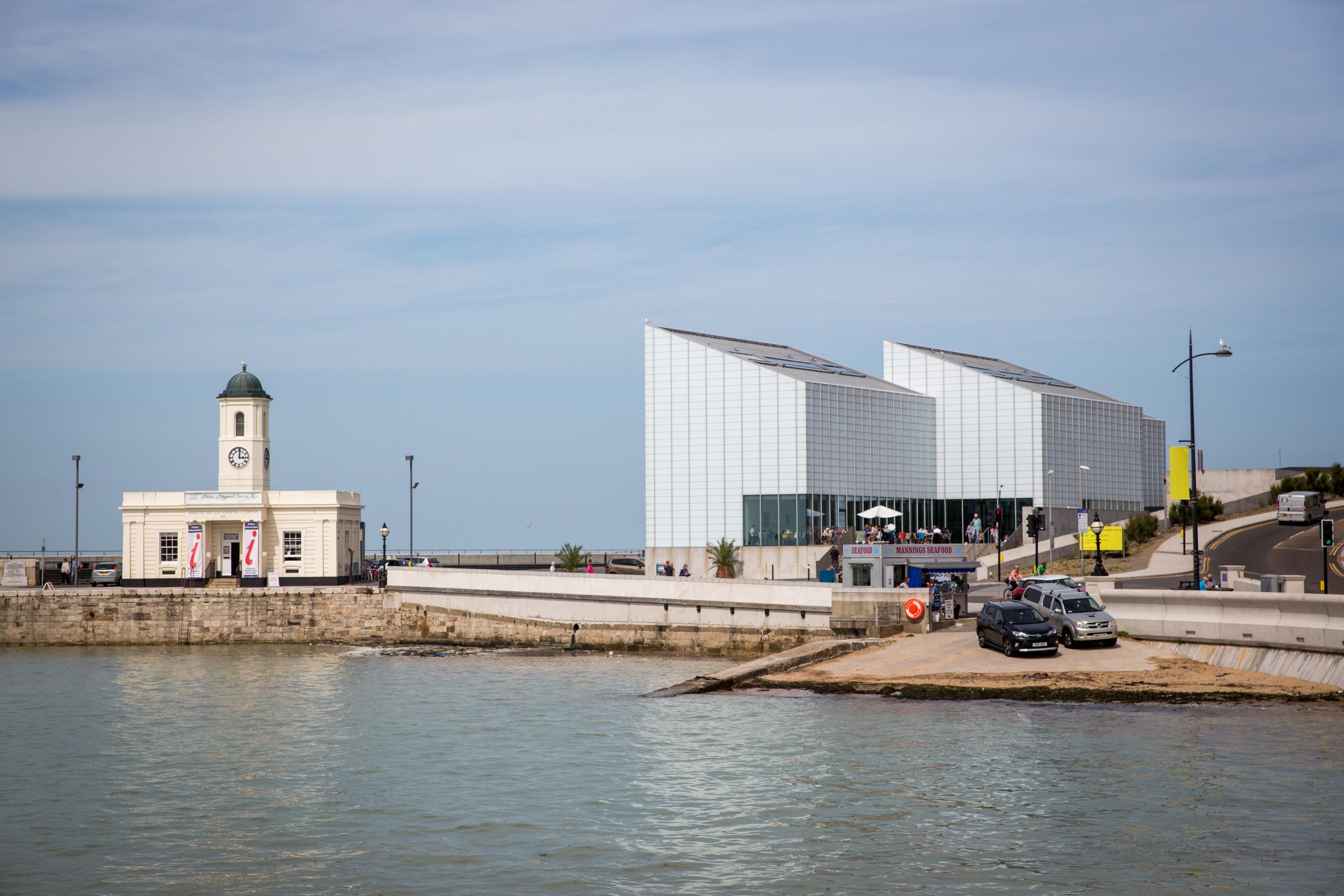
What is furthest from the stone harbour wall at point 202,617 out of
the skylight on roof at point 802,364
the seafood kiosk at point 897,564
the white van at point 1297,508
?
the white van at point 1297,508

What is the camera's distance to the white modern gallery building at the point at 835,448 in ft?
245

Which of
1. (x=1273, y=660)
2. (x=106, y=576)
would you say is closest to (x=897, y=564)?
(x=1273, y=660)

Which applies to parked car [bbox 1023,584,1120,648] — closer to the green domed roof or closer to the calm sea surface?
the calm sea surface

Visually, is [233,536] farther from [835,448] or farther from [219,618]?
[835,448]

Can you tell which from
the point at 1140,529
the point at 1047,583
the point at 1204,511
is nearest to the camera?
the point at 1047,583

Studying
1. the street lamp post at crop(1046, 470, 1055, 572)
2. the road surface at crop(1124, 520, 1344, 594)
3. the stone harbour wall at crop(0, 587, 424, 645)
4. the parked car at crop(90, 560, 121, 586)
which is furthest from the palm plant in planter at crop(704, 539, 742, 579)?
the parked car at crop(90, 560, 121, 586)

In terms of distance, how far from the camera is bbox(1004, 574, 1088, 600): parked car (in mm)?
40750

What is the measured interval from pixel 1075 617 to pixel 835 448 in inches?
1538

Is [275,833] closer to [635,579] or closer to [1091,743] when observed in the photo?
[1091,743]

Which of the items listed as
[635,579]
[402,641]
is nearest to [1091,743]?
[635,579]

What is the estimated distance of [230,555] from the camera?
2680 inches

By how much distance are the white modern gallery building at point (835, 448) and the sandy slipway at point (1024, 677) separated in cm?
2844

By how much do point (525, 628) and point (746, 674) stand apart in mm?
20682

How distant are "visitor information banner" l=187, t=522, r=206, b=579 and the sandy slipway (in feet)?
118
